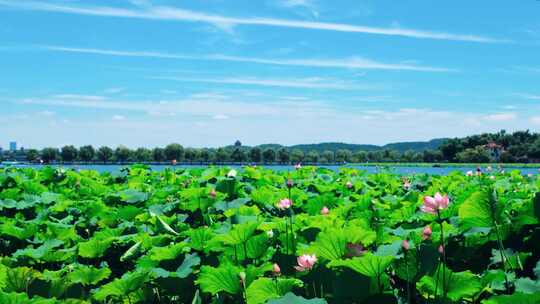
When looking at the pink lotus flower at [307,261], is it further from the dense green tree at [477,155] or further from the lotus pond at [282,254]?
the dense green tree at [477,155]

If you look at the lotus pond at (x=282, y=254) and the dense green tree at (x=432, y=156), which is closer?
the lotus pond at (x=282, y=254)

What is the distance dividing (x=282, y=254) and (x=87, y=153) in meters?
92.7

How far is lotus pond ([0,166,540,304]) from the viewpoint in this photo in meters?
2.23

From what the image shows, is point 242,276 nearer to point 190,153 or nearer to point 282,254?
point 282,254

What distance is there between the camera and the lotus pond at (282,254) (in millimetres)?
2234

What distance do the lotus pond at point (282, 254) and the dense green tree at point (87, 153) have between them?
286ft

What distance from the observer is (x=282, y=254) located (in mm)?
2734

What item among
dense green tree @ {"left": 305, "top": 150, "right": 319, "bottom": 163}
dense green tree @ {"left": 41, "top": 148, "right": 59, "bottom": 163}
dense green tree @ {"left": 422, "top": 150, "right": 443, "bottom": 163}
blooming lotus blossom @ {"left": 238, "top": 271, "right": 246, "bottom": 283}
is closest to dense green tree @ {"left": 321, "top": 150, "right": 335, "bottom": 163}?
dense green tree @ {"left": 305, "top": 150, "right": 319, "bottom": 163}

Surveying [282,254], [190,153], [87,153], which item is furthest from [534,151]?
[282,254]

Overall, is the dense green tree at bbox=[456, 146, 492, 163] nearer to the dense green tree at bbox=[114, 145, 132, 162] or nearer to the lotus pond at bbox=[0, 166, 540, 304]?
the lotus pond at bbox=[0, 166, 540, 304]

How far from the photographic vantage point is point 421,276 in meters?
2.29

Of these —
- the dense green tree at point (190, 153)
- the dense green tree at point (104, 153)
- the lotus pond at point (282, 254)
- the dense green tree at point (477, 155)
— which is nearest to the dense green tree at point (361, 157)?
the dense green tree at point (477, 155)

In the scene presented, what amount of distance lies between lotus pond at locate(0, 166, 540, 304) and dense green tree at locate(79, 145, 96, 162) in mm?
87111

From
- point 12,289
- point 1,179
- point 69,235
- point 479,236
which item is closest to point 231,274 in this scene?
point 12,289
